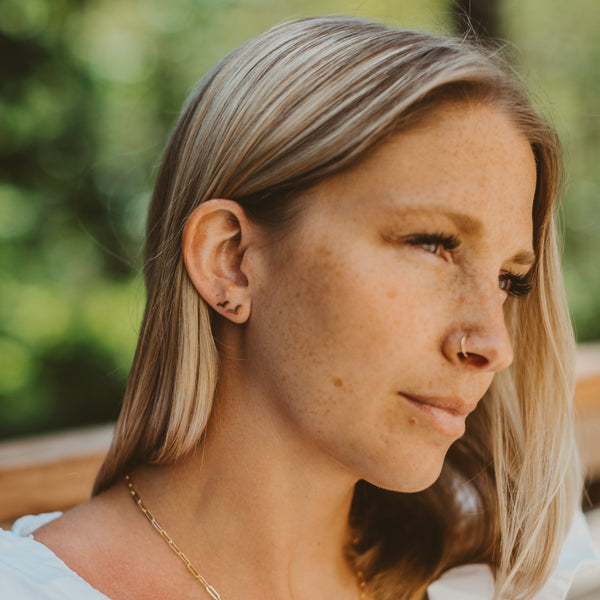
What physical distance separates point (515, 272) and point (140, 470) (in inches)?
31.6

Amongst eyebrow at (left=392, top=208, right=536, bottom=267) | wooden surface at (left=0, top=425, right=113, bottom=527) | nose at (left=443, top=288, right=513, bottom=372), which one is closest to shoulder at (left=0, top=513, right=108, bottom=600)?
wooden surface at (left=0, top=425, right=113, bottom=527)

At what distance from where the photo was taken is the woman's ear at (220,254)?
1227mm

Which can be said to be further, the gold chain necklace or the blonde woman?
the gold chain necklace

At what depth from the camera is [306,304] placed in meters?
1.16

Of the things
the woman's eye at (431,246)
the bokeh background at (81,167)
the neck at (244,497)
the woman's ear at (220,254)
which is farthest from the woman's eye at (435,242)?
the bokeh background at (81,167)

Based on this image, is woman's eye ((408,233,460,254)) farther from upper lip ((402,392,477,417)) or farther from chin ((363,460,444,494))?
chin ((363,460,444,494))

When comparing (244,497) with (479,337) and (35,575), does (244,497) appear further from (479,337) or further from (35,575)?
(479,337)

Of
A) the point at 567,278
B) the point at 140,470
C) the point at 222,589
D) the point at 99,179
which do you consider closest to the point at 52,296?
the point at 99,179

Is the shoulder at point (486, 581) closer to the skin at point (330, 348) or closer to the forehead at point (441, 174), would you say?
the skin at point (330, 348)

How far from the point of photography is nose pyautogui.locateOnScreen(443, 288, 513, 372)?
1.15m

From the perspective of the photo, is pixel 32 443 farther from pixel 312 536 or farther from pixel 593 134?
pixel 593 134

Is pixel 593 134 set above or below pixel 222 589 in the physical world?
below

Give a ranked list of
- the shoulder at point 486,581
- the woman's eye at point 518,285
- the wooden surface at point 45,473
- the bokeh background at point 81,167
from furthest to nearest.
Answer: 1. the bokeh background at point 81,167
2. the wooden surface at point 45,473
3. the shoulder at point 486,581
4. the woman's eye at point 518,285

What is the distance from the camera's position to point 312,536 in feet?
4.61
